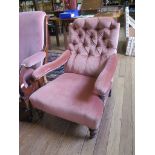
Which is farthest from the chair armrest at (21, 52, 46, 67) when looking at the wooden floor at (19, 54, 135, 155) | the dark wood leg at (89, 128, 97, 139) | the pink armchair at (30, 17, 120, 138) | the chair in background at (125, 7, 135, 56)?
the chair in background at (125, 7, 135, 56)

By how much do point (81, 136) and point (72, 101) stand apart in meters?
0.35

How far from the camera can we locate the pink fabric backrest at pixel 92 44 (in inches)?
65.6

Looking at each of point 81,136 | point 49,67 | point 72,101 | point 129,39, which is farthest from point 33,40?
point 129,39

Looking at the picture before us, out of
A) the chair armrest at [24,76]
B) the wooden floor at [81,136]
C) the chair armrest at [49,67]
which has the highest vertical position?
the chair armrest at [49,67]

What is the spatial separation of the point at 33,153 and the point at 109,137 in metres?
0.61

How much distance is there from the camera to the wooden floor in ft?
4.52

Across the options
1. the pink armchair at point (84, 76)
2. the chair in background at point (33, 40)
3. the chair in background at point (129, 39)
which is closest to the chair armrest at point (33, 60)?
the chair in background at point (33, 40)

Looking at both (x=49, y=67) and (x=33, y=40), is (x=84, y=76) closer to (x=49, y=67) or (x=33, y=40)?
(x=49, y=67)

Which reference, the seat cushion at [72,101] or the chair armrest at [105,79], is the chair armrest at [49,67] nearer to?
the seat cushion at [72,101]

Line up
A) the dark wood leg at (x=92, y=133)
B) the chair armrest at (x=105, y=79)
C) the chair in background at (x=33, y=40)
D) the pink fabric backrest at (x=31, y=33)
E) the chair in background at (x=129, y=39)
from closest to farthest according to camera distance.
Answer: the chair armrest at (x=105, y=79)
the dark wood leg at (x=92, y=133)
the chair in background at (x=33, y=40)
the pink fabric backrest at (x=31, y=33)
the chair in background at (x=129, y=39)

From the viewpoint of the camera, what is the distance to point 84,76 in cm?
173

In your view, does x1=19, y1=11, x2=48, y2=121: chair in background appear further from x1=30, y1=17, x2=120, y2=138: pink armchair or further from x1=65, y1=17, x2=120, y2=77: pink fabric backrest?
x1=65, y1=17, x2=120, y2=77: pink fabric backrest
